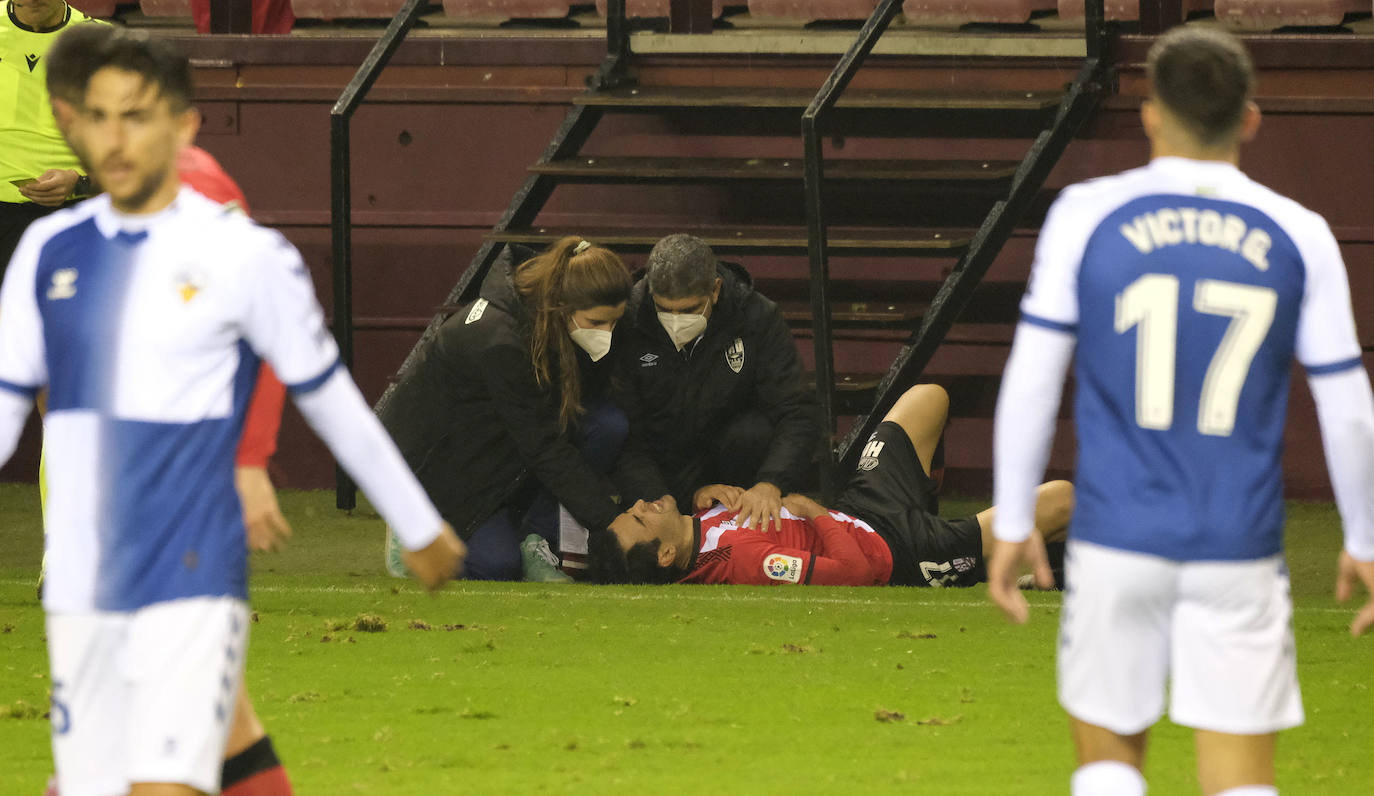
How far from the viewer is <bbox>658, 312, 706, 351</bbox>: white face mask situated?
6.68 meters

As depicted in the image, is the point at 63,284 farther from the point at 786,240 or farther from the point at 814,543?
the point at 786,240

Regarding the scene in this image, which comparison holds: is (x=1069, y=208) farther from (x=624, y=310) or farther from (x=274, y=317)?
(x=624, y=310)

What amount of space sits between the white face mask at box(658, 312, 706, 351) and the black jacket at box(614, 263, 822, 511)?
6 centimetres

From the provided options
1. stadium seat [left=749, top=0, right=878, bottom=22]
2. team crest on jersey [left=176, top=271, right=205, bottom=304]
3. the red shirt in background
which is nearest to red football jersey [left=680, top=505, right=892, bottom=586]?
stadium seat [left=749, top=0, right=878, bottom=22]

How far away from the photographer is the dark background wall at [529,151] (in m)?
8.66

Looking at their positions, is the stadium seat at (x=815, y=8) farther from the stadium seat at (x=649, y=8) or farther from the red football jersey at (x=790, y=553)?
the red football jersey at (x=790, y=553)

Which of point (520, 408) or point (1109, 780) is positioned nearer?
point (1109, 780)

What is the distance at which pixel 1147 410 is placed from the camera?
2771 mm

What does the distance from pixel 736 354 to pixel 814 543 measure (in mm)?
729

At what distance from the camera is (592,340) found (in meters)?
6.61

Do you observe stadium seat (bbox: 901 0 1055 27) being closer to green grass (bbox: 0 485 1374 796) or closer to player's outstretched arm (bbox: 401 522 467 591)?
green grass (bbox: 0 485 1374 796)

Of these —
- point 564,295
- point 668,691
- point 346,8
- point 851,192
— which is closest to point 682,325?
point 564,295

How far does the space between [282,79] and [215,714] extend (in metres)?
7.25

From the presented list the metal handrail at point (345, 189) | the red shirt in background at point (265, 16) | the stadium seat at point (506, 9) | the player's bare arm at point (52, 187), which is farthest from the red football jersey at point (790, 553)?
the red shirt in background at point (265, 16)
